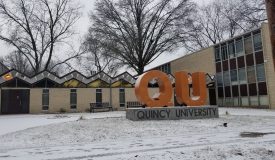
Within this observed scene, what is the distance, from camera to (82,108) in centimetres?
3481

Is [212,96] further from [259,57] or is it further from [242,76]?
[259,57]

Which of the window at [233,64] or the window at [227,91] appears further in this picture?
the window at [227,91]

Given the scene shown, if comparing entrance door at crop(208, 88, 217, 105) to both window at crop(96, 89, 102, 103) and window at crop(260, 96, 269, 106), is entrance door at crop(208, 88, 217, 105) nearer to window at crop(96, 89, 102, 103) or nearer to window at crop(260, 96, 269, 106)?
window at crop(260, 96, 269, 106)

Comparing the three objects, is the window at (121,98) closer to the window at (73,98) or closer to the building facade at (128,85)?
the building facade at (128,85)

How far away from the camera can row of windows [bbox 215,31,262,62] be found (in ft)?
105

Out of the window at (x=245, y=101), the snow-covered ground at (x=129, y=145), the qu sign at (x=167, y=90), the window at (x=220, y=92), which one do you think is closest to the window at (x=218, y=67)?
the window at (x=220, y=92)

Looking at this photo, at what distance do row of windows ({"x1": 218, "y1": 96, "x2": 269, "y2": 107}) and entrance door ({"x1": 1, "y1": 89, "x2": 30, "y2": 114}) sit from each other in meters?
23.3

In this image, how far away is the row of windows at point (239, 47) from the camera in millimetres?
31891

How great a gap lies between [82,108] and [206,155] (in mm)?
28413

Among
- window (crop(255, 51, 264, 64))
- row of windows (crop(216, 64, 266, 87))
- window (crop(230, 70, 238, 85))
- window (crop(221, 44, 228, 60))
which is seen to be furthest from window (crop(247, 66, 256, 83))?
window (crop(221, 44, 228, 60))

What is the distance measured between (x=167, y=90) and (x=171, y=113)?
5.21 ft

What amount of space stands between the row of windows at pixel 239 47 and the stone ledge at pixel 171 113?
15.3 metres

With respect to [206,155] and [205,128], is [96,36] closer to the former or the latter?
[205,128]

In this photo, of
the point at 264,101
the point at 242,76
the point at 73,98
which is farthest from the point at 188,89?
the point at 73,98
